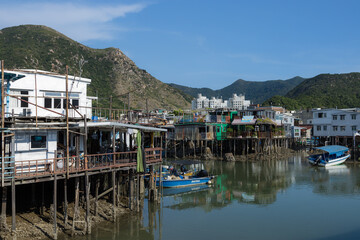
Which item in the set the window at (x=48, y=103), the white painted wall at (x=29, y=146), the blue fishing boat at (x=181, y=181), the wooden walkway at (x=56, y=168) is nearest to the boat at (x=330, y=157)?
the blue fishing boat at (x=181, y=181)

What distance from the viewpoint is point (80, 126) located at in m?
20.7

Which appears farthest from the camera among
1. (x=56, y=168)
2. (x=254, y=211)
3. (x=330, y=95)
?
(x=330, y=95)

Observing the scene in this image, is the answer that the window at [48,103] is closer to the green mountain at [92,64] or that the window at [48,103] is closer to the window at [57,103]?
the window at [57,103]

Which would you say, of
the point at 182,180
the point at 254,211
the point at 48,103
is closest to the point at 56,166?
the point at 48,103

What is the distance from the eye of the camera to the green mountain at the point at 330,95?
120 metres

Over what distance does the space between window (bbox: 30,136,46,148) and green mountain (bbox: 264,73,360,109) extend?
110812 millimetres

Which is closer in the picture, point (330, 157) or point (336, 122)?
point (330, 157)

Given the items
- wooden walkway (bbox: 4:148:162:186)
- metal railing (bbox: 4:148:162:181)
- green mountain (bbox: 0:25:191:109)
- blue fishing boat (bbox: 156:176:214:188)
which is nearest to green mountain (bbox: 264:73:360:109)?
green mountain (bbox: 0:25:191:109)

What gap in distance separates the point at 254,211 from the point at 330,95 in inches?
4596

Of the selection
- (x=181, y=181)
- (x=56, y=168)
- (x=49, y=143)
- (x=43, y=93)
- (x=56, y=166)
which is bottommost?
(x=181, y=181)

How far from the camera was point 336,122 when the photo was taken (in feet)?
212

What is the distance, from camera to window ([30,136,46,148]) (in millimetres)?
20188

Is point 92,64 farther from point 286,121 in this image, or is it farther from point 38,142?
point 38,142

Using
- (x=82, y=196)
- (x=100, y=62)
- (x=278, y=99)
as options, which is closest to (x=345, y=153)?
(x=82, y=196)
